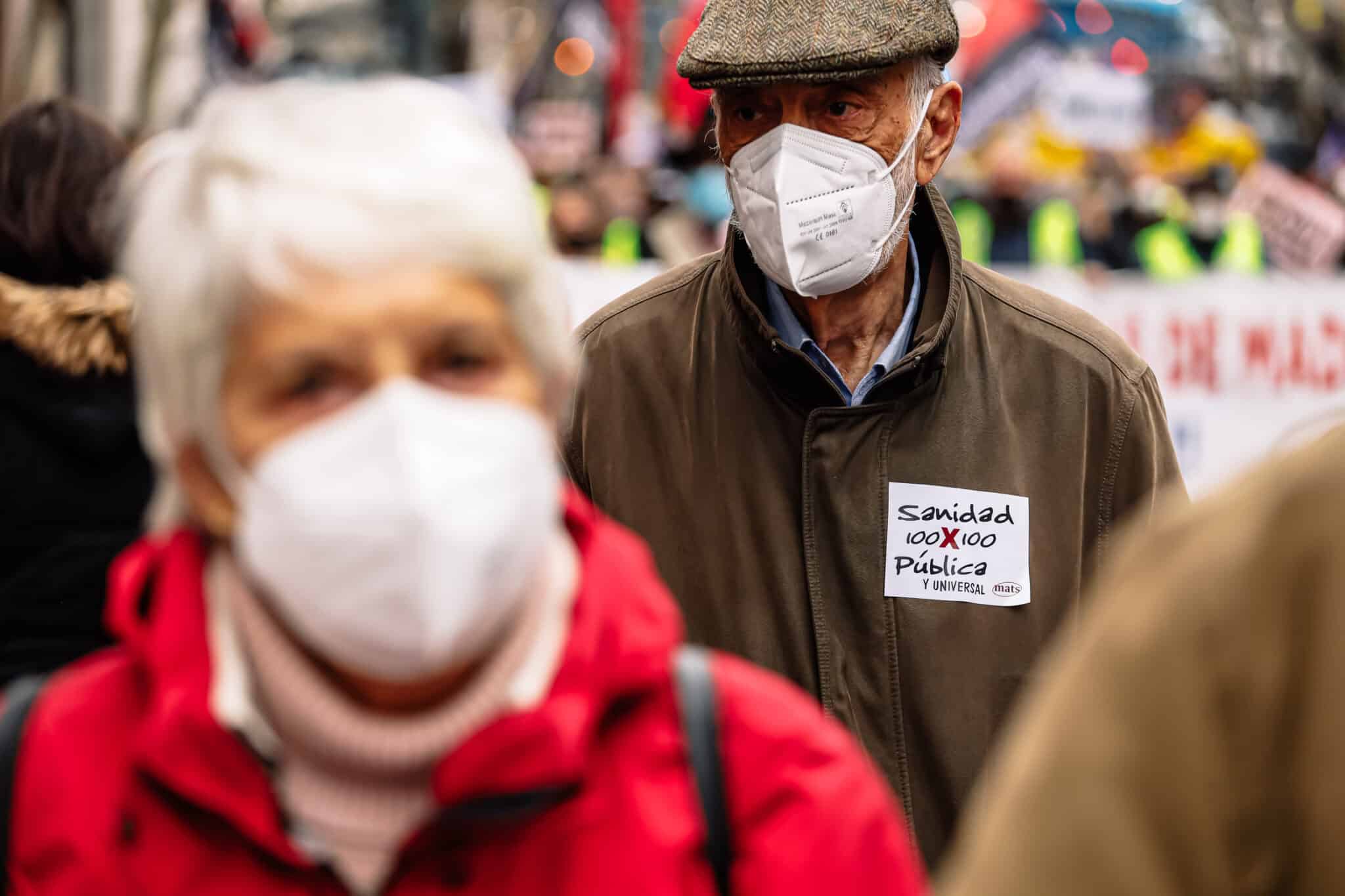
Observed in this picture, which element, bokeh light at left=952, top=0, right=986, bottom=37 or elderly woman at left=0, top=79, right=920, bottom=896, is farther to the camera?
bokeh light at left=952, top=0, right=986, bottom=37

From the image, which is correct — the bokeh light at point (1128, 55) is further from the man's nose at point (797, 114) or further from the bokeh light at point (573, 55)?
the man's nose at point (797, 114)

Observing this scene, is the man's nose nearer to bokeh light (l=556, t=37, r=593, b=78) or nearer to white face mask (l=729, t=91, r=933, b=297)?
white face mask (l=729, t=91, r=933, b=297)

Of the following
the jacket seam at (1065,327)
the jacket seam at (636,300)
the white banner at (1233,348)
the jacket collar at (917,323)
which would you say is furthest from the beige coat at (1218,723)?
the white banner at (1233,348)

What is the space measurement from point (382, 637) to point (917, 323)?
2.18m

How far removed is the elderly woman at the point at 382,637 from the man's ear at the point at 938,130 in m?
2.15

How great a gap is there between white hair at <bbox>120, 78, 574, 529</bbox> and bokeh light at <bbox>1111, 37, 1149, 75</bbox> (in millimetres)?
26435

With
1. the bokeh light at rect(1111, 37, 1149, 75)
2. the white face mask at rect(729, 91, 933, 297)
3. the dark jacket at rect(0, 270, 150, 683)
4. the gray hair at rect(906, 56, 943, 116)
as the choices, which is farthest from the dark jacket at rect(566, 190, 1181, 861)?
the bokeh light at rect(1111, 37, 1149, 75)

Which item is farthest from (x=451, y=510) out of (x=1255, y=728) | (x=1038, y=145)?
(x=1038, y=145)

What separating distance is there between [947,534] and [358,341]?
76.5 inches

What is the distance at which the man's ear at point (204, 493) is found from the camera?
1.81 meters

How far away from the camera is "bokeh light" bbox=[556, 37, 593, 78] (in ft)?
45.4

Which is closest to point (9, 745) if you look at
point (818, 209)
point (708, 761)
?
point (708, 761)

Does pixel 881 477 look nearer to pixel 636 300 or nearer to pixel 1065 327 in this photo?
pixel 1065 327

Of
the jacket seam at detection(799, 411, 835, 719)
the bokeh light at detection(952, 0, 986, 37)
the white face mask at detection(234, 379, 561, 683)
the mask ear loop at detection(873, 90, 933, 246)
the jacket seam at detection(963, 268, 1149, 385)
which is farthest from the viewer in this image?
the bokeh light at detection(952, 0, 986, 37)
